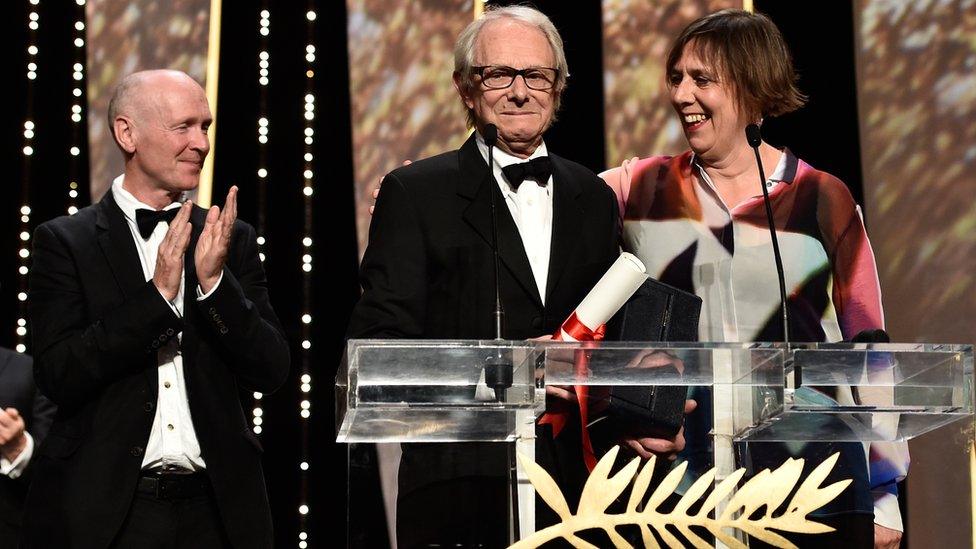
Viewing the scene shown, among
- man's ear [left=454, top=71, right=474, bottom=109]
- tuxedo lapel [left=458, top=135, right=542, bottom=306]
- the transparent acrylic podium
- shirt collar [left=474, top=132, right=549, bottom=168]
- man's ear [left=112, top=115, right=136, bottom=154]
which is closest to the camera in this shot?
the transparent acrylic podium

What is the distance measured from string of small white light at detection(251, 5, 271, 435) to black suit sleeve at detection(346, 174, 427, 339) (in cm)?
181

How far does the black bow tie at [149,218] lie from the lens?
2938 mm

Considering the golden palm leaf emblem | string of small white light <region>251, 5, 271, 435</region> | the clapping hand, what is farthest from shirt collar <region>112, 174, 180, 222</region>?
string of small white light <region>251, 5, 271, 435</region>

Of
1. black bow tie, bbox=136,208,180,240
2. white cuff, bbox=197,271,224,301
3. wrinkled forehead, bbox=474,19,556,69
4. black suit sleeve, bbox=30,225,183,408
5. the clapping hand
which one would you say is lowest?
black suit sleeve, bbox=30,225,183,408

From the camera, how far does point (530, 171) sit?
9.14 feet

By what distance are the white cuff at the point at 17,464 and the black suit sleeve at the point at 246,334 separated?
45.7 inches

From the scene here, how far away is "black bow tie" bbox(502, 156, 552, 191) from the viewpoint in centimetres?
277

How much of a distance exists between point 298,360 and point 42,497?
1.73 meters

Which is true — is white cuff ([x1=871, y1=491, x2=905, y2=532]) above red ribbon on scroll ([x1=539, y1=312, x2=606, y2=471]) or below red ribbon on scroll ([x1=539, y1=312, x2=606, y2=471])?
below

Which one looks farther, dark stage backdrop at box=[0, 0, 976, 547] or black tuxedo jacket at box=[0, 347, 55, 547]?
dark stage backdrop at box=[0, 0, 976, 547]

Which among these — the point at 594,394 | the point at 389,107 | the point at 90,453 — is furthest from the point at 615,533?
the point at 389,107

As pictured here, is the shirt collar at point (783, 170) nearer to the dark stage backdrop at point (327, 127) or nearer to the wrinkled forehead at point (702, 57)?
the wrinkled forehead at point (702, 57)

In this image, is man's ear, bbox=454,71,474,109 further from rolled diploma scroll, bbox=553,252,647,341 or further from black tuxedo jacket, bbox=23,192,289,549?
rolled diploma scroll, bbox=553,252,647,341

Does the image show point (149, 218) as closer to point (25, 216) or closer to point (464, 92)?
point (464, 92)
